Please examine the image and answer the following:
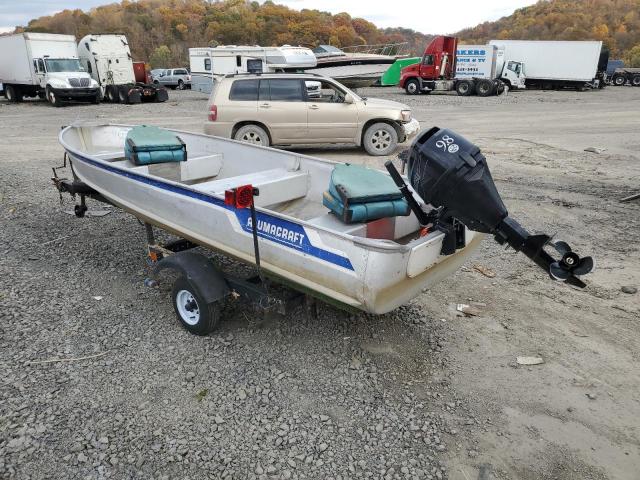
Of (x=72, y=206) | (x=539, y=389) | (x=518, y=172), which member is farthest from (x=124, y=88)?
(x=539, y=389)

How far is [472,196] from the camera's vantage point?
3092 mm

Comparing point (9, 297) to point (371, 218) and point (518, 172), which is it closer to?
point (371, 218)

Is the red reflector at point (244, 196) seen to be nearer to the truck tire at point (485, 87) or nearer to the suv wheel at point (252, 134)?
the suv wheel at point (252, 134)

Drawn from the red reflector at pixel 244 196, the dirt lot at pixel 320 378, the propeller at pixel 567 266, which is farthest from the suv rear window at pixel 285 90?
the propeller at pixel 567 266

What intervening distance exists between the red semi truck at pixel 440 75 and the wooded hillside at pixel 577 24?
122ft

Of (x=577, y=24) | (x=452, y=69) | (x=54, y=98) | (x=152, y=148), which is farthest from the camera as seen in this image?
(x=577, y=24)

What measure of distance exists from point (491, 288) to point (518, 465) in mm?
2307

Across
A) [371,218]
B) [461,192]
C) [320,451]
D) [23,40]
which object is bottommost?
[320,451]

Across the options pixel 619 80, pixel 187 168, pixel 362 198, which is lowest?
pixel 619 80

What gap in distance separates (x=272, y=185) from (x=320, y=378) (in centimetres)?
198

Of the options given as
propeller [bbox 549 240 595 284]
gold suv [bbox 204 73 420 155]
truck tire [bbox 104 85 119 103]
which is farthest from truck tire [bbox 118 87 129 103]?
propeller [bbox 549 240 595 284]

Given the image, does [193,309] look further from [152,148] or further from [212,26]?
[212,26]

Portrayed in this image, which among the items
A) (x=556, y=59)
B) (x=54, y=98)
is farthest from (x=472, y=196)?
(x=556, y=59)

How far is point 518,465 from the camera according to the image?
2846mm
